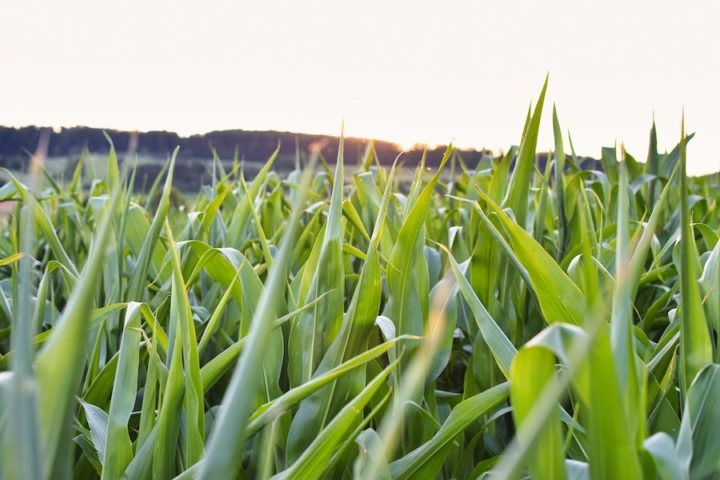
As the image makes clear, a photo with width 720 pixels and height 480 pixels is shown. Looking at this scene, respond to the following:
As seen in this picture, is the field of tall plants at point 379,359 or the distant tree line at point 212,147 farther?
the distant tree line at point 212,147

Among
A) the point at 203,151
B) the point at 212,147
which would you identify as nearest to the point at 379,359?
the point at 212,147

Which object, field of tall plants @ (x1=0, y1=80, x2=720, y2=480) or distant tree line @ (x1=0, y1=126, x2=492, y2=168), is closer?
field of tall plants @ (x1=0, y1=80, x2=720, y2=480)

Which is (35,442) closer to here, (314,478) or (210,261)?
(314,478)

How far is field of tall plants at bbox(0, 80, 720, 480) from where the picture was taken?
199mm

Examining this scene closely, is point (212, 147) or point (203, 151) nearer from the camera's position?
point (212, 147)

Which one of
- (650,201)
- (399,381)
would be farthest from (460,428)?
(650,201)

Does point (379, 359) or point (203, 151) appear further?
point (203, 151)

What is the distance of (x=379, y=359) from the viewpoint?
1.93 ft

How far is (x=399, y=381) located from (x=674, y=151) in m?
1.00

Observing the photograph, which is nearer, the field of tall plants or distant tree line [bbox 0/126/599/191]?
the field of tall plants

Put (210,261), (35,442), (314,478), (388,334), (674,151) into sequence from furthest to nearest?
(674,151) < (210,261) < (388,334) < (314,478) < (35,442)

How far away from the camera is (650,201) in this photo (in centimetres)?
126

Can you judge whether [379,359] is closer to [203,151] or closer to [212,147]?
[212,147]

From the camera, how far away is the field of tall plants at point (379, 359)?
0.20 meters
